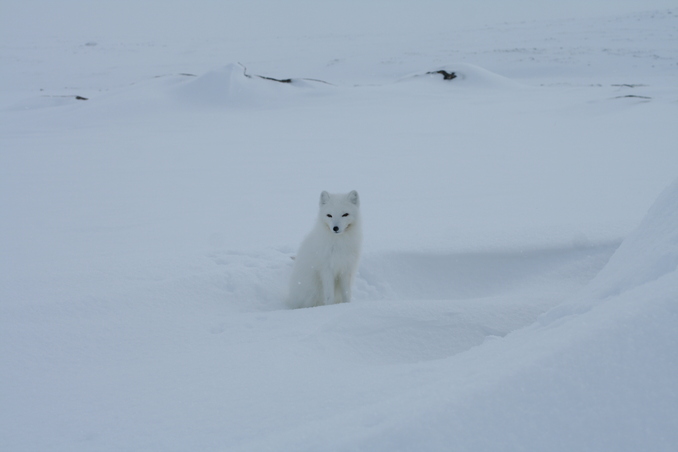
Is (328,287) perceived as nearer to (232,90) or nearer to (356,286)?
(356,286)

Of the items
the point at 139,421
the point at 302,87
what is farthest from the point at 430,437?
the point at 302,87

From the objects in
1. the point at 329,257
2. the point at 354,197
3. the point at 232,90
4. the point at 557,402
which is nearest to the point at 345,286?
the point at 329,257

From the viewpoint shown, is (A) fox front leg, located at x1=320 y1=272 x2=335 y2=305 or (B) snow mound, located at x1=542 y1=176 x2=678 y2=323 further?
(A) fox front leg, located at x1=320 y1=272 x2=335 y2=305

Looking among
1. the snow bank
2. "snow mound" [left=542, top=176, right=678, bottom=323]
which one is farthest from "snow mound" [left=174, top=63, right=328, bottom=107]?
the snow bank

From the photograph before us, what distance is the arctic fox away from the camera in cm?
383

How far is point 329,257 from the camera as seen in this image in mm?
3840

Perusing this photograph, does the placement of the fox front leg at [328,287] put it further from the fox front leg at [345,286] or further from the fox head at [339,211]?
the fox head at [339,211]

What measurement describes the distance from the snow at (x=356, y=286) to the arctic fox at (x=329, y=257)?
305 millimetres

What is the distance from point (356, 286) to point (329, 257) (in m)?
0.67

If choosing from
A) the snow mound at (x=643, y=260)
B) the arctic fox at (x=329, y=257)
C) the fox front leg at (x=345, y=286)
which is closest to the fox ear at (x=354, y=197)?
the arctic fox at (x=329, y=257)

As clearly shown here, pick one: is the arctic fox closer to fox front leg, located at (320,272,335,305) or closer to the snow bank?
fox front leg, located at (320,272,335,305)

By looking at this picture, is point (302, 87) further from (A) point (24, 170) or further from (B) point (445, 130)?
(A) point (24, 170)

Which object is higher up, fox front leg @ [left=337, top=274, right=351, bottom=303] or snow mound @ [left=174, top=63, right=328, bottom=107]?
snow mound @ [left=174, top=63, right=328, bottom=107]

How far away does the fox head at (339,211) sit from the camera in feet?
12.2
